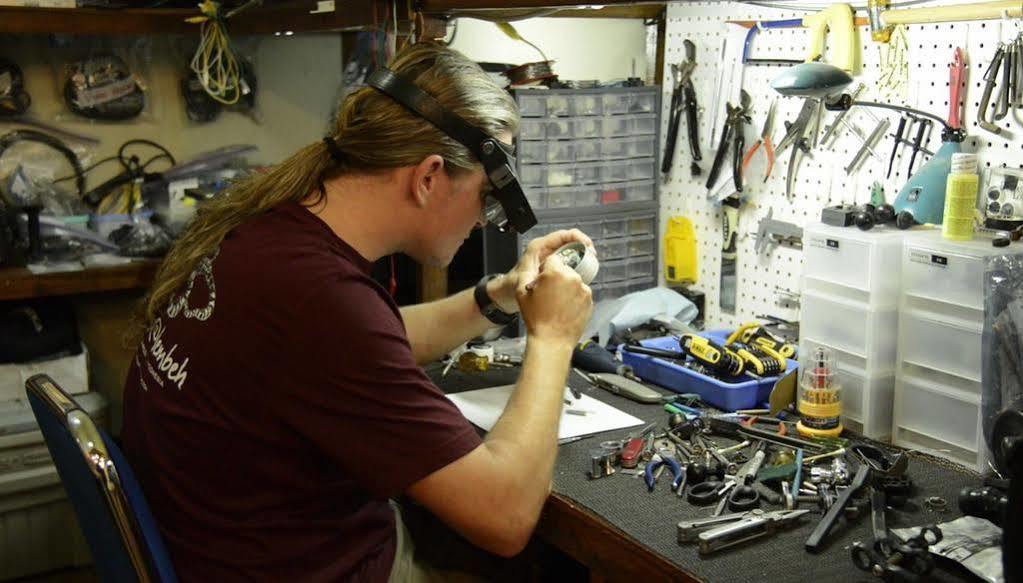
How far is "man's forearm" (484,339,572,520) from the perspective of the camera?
117 cm

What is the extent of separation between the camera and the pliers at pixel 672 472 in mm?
1382

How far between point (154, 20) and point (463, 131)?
1.45 metres

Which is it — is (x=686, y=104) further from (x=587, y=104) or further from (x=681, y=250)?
(x=681, y=250)

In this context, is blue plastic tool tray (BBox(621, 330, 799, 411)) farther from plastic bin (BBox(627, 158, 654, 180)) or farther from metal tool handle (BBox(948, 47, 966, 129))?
plastic bin (BBox(627, 158, 654, 180))

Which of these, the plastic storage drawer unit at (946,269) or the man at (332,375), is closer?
the man at (332,375)

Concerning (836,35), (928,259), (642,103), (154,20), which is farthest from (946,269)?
(154,20)

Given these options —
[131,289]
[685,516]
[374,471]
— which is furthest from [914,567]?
[131,289]

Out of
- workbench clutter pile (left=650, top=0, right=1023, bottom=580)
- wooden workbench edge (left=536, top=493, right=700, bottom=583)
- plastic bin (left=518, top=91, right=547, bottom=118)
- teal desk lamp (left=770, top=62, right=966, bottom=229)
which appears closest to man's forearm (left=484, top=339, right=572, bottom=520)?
wooden workbench edge (left=536, top=493, right=700, bottom=583)

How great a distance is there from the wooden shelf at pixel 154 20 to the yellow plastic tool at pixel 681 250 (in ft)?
2.88

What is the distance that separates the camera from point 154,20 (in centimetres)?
240

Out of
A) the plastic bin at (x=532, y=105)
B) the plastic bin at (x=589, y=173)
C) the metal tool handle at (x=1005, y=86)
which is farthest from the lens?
the plastic bin at (x=589, y=173)

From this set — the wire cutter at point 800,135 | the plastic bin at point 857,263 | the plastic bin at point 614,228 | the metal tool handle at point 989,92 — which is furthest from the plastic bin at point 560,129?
the metal tool handle at point 989,92

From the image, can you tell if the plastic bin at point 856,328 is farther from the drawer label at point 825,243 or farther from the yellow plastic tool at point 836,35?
the yellow plastic tool at point 836,35

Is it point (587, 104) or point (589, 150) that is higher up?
point (587, 104)
